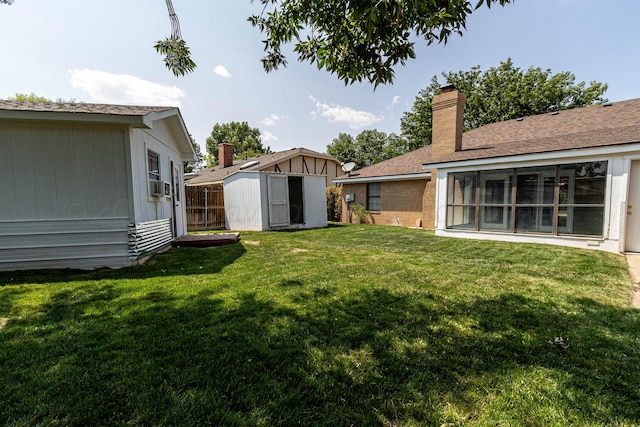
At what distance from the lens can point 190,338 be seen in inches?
99.0

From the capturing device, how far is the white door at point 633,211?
22.1 feet

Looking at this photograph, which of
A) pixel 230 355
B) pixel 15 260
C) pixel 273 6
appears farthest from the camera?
pixel 15 260

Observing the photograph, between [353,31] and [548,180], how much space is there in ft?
25.9

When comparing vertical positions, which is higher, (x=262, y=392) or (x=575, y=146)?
(x=575, y=146)

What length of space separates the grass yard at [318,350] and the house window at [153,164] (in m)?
2.98

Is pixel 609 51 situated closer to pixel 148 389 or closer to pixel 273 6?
pixel 273 6

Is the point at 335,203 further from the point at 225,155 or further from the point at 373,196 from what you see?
the point at 225,155

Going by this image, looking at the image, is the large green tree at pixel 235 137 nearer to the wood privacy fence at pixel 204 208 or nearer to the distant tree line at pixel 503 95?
the distant tree line at pixel 503 95

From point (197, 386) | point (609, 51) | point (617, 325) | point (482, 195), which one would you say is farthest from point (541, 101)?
point (197, 386)

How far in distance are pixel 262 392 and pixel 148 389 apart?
2.46 feet

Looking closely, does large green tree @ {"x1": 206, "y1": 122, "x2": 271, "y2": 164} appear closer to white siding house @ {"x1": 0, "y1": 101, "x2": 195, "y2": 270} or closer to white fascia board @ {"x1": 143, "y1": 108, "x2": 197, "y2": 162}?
white fascia board @ {"x1": 143, "y1": 108, "x2": 197, "y2": 162}

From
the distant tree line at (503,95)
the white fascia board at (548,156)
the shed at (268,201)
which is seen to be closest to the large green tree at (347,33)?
the white fascia board at (548,156)

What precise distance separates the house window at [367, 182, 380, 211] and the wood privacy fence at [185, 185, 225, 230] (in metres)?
7.83

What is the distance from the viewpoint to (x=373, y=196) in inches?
607
